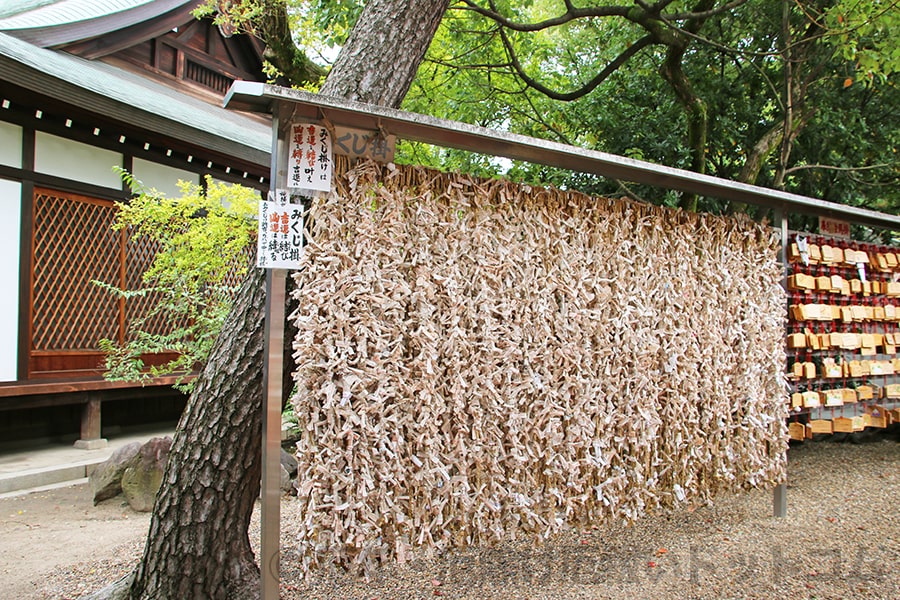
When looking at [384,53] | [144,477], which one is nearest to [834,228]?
[384,53]

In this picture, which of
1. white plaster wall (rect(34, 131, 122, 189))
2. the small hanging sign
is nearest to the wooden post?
white plaster wall (rect(34, 131, 122, 189))

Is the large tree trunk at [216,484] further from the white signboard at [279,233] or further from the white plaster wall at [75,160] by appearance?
the white plaster wall at [75,160]

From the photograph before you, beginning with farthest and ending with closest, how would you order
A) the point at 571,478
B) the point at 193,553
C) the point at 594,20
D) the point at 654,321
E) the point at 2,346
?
1. the point at 594,20
2. the point at 2,346
3. the point at 654,321
4. the point at 571,478
5. the point at 193,553

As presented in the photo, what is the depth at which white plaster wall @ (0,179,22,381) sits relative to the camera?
6684mm

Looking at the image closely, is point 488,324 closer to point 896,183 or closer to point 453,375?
point 453,375

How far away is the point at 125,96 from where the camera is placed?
751 centimetres

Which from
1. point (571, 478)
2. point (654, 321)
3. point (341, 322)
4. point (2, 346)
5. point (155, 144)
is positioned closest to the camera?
point (341, 322)

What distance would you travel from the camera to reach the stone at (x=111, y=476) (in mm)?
5465

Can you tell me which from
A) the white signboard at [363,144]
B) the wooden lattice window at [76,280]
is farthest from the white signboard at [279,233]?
the wooden lattice window at [76,280]

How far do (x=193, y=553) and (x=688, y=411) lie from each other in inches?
127

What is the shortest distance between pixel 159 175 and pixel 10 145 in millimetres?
1941

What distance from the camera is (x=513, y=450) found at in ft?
10.8

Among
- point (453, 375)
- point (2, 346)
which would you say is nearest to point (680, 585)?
point (453, 375)

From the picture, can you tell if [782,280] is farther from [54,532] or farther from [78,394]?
[78,394]
